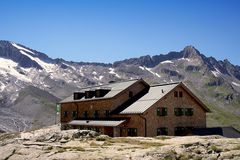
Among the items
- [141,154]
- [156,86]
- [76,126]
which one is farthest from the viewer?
[76,126]

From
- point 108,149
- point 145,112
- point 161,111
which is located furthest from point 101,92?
point 108,149

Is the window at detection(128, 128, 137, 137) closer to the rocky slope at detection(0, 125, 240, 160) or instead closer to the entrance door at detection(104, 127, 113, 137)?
the entrance door at detection(104, 127, 113, 137)

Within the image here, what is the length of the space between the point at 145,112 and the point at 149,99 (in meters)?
5.08

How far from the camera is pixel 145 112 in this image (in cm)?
6094

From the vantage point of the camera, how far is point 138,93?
72.4 metres

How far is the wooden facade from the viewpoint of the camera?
62.0 m

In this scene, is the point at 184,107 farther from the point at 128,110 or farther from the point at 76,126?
the point at 76,126

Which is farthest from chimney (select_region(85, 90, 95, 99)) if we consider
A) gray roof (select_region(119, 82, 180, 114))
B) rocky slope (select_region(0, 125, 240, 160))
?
rocky slope (select_region(0, 125, 240, 160))

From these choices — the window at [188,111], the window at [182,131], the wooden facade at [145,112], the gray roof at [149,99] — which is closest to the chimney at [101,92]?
the wooden facade at [145,112]

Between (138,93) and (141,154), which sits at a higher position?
(138,93)

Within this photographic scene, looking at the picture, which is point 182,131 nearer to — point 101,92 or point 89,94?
point 101,92

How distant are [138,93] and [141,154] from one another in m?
47.9

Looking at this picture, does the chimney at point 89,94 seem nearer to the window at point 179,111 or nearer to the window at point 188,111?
the window at point 179,111

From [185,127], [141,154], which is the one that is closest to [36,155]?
[141,154]
